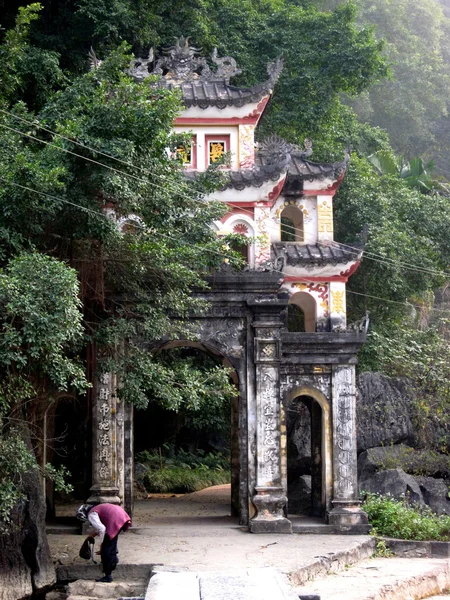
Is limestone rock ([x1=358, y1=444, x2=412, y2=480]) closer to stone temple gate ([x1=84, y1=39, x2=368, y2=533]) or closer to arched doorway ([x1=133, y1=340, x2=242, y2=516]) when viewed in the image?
stone temple gate ([x1=84, y1=39, x2=368, y2=533])

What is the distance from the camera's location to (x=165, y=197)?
1440 centimetres

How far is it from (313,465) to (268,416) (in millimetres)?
2636

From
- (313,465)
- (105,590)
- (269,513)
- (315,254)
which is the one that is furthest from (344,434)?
(105,590)

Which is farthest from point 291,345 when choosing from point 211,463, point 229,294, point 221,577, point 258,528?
point 211,463

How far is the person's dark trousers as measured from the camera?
43.3 feet

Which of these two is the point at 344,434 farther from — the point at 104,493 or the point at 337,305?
the point at 104,493

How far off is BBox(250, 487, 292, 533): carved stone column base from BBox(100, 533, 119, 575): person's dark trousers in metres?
4.47

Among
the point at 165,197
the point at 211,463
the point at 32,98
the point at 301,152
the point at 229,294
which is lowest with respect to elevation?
the point at 211,463

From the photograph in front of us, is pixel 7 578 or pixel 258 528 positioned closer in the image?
pixel 7 578

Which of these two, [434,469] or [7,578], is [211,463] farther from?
[7,578]

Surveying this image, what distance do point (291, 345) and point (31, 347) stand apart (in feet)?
26.6

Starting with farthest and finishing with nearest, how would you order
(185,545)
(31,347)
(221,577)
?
1. (185,545)
2. (31,347)
3. (221,577)

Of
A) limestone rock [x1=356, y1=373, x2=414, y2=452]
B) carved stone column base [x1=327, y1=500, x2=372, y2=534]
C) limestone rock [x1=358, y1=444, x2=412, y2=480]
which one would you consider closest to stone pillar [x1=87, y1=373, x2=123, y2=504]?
carved stone column base [x1=327, y1=500, x2=372, y2=534]

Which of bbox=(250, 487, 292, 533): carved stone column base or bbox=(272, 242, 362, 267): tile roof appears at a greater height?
bbox=(272, 242, 362, 267): tile roof
